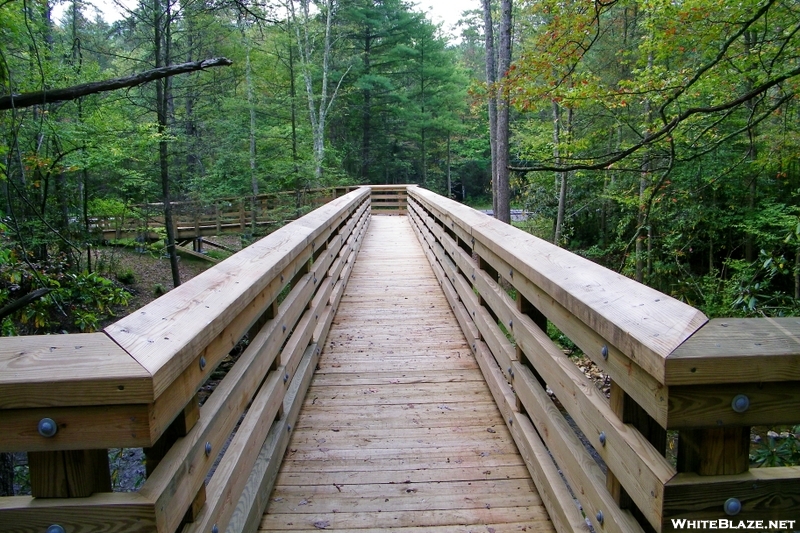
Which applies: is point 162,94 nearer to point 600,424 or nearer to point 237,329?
point 237,329

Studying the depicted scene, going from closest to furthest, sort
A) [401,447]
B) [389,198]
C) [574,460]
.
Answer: [574,460] → [401,447] → [389,198]

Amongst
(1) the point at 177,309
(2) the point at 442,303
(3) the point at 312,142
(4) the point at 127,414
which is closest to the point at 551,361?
(1) the point at 177,309

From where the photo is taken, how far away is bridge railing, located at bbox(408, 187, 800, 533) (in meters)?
1.24

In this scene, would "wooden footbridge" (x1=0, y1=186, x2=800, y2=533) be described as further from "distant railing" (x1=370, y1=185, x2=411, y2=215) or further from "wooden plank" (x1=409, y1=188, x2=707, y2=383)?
"distant railing" (x1=370, y1=185, x2=411, y2=215)

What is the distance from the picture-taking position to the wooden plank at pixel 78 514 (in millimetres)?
1200

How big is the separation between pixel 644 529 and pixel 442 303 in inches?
176

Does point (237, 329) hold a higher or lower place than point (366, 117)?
lower

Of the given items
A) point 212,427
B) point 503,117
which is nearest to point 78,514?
point 212,427

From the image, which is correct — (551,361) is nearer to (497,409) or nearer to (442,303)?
(497,409)

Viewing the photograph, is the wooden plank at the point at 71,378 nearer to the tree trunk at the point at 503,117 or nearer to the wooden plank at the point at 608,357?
the wooden plank at the point at 608,357

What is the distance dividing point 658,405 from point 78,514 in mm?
1392

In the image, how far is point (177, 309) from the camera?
1.67 m

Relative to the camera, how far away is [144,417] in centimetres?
123

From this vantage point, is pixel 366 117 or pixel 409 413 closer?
pixel 409 413
